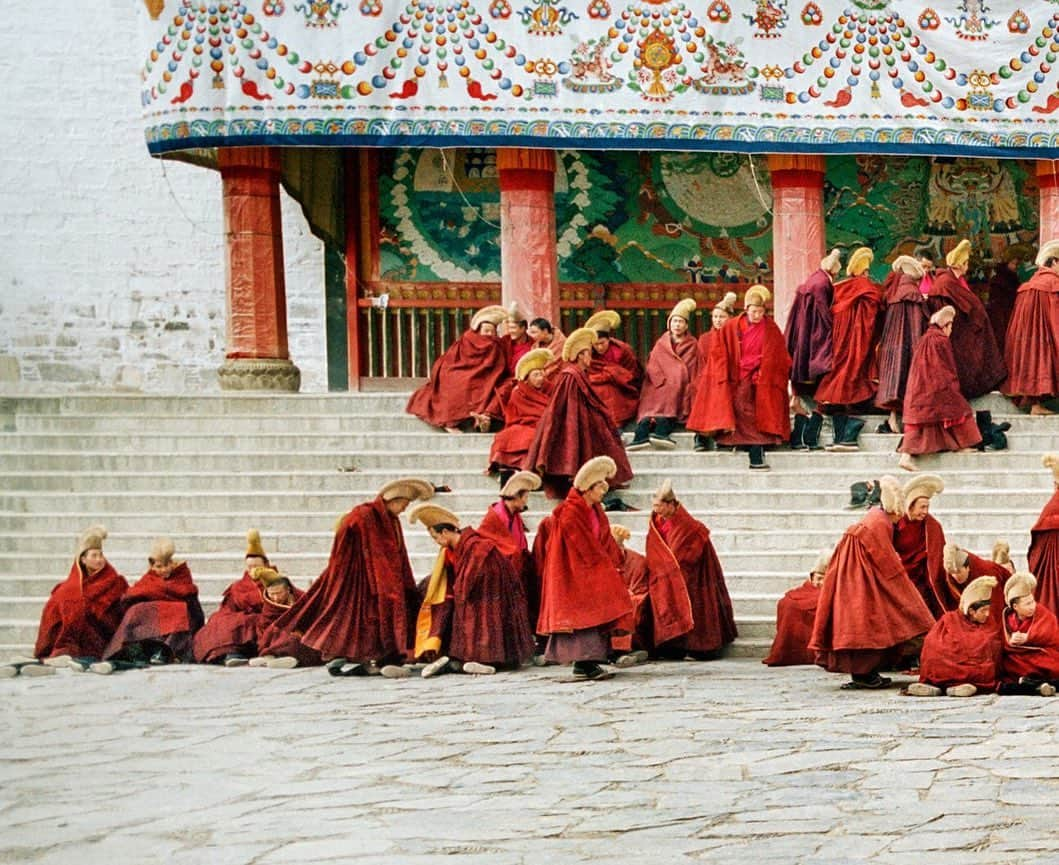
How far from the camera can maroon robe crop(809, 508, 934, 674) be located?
10617 millimetres

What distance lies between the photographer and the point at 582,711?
1011cm

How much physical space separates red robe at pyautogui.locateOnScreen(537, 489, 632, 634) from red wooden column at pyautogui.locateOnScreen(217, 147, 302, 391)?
5.27 m

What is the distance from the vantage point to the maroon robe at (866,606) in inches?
418

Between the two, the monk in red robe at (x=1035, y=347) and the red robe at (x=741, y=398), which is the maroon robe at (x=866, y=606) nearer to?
the red robe at (x=741, y=398)

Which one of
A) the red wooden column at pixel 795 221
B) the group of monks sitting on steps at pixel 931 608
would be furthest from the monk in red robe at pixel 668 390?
the group of monks sitting on steps at pixel 931 608

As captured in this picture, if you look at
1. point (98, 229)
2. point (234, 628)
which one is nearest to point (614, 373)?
point (234, 628)

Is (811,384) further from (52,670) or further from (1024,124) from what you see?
(52,670)

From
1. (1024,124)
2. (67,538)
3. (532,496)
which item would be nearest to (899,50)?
(1024,124)

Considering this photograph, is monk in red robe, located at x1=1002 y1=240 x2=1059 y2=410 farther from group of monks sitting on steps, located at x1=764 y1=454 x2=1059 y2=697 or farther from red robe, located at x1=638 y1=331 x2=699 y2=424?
group of monks sitting on steps, located at x1=764 y1=454 x2=1059 y2=697

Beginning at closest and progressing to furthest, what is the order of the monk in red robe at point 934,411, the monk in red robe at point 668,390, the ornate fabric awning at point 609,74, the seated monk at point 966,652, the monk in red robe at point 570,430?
the seated monk at point 966,652 → the monk in red robe at point 570,430 → the monk in red robe at point 934,411 → the monk in red robe at point 668,390 → the ornate fabric awning at point 609,74

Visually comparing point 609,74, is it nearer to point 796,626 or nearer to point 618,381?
point 618,381

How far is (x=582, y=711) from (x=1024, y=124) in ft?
→ 25.8

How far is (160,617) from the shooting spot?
40.2 feet

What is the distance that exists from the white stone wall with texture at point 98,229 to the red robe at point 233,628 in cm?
718
